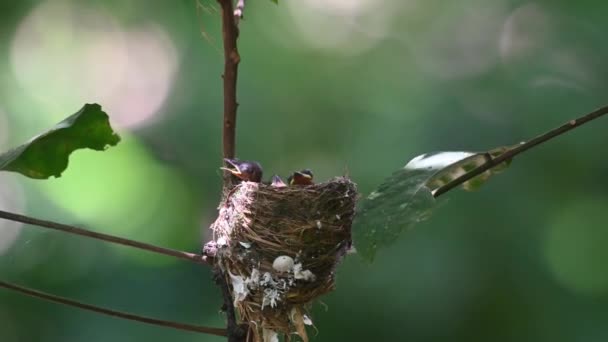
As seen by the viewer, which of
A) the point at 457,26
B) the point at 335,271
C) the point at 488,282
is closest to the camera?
the point at 335,271

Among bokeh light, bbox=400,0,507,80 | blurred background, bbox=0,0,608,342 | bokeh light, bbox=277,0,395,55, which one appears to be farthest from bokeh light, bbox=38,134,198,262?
bokeh light, bbox=400,0,507,80

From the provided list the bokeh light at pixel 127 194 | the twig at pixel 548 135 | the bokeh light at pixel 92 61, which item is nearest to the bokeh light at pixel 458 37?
the bokeh light at pixel 92 61

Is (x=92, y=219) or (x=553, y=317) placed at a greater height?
(x=92, y=219)

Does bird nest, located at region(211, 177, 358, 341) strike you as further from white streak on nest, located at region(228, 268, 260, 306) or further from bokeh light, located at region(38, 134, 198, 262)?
bokeh light, located at region(38, 134, 198, 262)

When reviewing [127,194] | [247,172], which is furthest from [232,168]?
[127,194]

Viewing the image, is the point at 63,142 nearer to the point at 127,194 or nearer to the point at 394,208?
the point at 394,208

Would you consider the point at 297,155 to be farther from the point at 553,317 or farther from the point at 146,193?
the point at 553,317

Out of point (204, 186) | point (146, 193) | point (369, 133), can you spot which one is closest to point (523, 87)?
point (369, 133)
